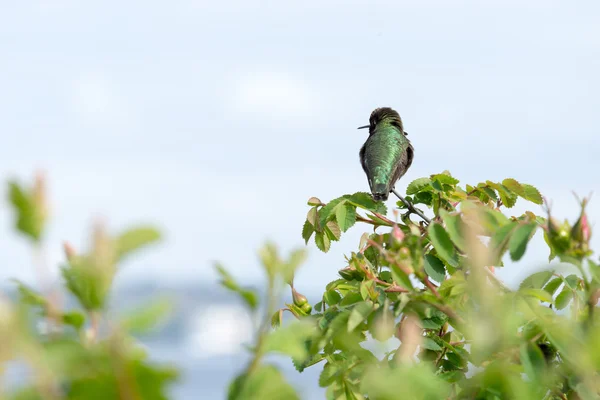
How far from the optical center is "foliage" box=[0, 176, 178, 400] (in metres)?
0.88

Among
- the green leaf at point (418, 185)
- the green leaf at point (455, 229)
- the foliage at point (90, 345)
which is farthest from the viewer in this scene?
the green leaf at point (418, 185)

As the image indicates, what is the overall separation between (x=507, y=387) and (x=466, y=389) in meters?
0.64

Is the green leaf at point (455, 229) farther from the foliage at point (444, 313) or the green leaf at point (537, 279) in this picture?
the green leaf at point (537, 279)

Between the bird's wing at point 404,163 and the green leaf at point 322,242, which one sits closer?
the green leaf at point 322,242

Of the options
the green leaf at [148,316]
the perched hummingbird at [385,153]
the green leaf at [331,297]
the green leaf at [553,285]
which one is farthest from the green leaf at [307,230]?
the perched hummingbird at [385,153]

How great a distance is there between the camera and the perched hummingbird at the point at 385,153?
7379 millimetres

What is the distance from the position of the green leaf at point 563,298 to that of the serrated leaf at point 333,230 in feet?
3.96

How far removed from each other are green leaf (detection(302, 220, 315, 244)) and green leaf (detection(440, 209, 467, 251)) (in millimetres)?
1703

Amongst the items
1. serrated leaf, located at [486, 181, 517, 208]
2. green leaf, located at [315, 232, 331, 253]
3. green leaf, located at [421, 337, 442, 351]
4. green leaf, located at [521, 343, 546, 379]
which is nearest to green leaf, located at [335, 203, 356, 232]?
green leaf, located at [315, 232, 331, 253]

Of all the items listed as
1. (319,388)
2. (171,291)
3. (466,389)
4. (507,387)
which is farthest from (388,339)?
(171,291)

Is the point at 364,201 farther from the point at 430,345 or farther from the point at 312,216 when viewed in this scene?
the point at 430,345

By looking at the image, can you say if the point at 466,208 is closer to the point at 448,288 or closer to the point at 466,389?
the point at 448,288

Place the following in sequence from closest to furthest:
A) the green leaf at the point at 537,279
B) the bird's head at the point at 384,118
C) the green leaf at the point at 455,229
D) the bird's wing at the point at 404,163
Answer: the green leaf at the point at 455,229 < the green leaf at the point at 537,279 < the bird's wing at the point at 404,163 < the bird's head at the point at 384,118

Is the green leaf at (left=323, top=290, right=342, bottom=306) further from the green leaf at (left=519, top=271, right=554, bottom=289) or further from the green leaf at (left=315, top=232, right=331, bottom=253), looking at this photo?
the green leaf at (left=519, top=271, right=554, bottom=289)
